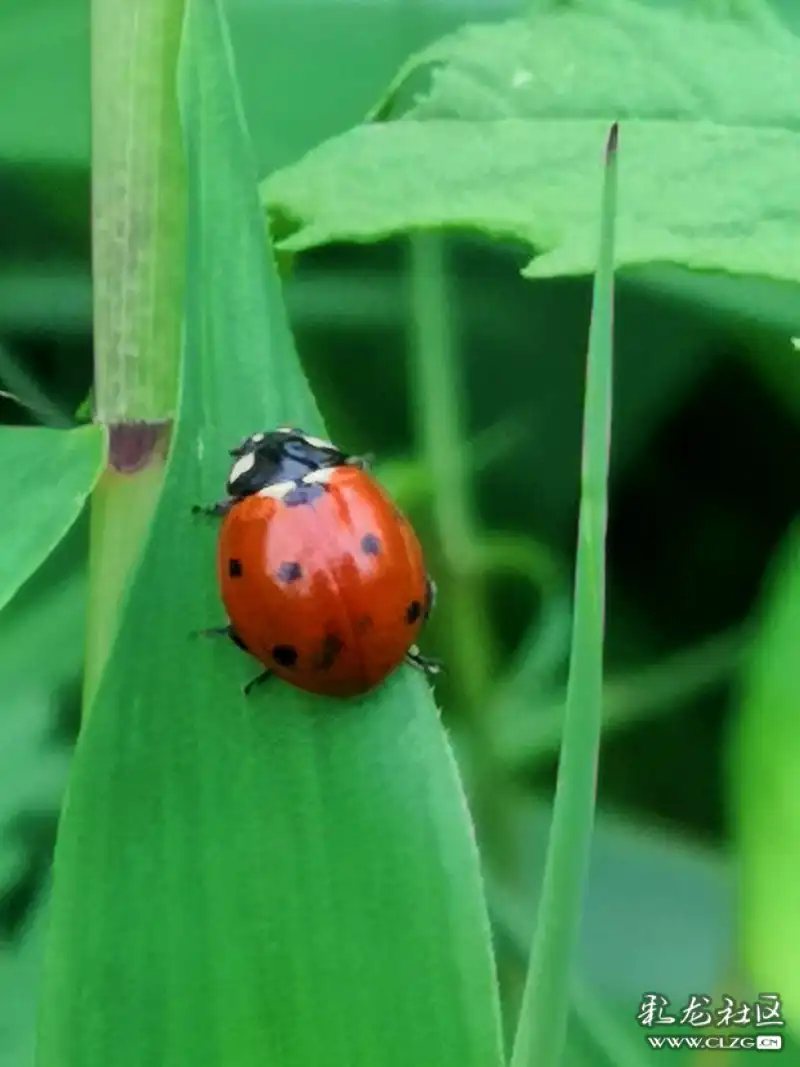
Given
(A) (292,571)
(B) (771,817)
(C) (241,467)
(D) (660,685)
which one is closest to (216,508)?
(C) (241,467)

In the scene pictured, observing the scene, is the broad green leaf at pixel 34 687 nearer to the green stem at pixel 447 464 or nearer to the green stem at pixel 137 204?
the green stem at pixel 447 464

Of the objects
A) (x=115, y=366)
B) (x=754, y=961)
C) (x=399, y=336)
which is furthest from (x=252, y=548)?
(x=399, y=336)

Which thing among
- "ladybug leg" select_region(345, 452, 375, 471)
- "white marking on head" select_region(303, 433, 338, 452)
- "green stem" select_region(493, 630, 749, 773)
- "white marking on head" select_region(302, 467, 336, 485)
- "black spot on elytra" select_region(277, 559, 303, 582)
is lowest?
"green stem" select_region(493, 630, 749, 773)

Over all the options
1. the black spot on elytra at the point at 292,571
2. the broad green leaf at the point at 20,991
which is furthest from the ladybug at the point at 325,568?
the broad green leaf at the point at 20,991

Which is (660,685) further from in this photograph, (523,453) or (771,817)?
(771,817)

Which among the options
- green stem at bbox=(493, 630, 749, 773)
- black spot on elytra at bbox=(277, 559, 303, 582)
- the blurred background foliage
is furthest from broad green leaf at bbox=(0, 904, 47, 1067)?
green stem at bbox=(493, 630, 749, 773)

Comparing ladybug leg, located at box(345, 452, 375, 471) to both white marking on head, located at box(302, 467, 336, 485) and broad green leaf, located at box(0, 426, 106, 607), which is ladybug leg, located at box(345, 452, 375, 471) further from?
broad green leaf, located at box(0, 426, 106, 607)

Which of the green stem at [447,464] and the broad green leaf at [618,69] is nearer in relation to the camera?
the broad green leaf at [618,69]

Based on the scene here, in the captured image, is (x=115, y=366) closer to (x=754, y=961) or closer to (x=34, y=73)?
(x=754, y=961)

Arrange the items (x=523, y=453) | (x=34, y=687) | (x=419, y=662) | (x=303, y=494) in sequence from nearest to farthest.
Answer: (x=419, y=662)
(x=303, y=494)
(x=34, y=687)
(x=523, y=453)
